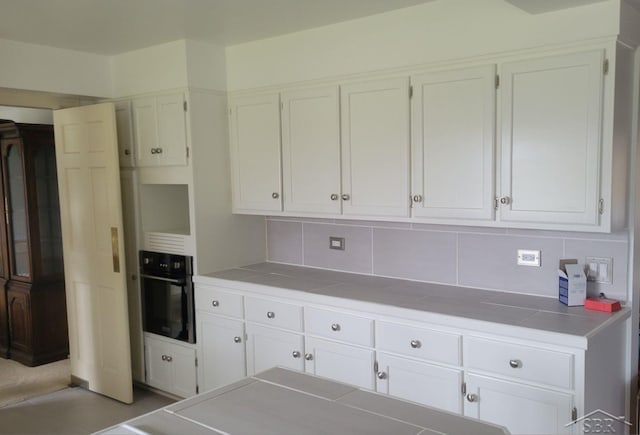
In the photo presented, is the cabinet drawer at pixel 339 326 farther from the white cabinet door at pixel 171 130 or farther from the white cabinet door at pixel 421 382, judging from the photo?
the white cabinet door at pixel 171 130

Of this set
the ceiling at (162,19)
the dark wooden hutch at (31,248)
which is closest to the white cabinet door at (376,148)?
the ceiling at (162,19)

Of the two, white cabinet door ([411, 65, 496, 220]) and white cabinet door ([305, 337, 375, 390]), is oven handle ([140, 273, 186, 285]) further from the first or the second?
white cabinet door ([411, 65, 496, 220])

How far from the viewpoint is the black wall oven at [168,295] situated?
12.5ft

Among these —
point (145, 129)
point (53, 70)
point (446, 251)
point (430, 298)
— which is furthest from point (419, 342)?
point (53, 70)

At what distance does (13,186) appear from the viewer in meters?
4.89

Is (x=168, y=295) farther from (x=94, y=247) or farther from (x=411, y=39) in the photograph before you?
(x=411, y=39)

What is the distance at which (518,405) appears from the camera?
2439 millimetres

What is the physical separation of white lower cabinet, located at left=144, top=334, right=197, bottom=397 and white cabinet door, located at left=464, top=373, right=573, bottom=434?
1.97 metres

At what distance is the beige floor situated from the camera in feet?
11.9

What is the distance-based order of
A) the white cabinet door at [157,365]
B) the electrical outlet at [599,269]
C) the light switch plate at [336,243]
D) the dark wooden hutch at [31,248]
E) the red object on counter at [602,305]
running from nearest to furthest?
the red object on counter at [602,305], the electrical outlet at [599,269], the light switch plate at [336,243], the white cabinet door at [157,365], the dark wooden hutch at [31,248]

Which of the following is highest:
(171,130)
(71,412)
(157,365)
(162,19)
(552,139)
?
(162,19)

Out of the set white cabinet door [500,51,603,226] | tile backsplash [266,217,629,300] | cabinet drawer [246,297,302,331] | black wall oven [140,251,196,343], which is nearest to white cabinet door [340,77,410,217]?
tile backsplash [266,217,629,300]

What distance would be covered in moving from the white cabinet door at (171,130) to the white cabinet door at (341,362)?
1.50 metres

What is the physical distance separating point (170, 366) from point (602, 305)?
9.10 feet
